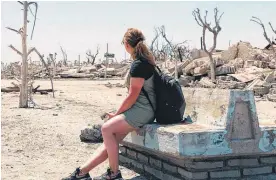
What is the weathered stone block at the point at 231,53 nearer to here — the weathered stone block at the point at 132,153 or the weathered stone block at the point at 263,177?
the weathered stone block at the point at 132,153

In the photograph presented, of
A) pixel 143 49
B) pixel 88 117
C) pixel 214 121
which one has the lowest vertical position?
pixel 88 117

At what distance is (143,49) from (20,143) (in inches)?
123

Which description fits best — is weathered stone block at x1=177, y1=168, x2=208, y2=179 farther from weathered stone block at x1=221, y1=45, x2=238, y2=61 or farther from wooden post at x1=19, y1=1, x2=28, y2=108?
weathered stone block at x1=221, y1=45, x2=238, y2=61

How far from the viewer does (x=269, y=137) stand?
4.05 m

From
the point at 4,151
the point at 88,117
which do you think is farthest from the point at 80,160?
the point at 88,117

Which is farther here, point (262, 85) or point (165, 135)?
point (262, 85)

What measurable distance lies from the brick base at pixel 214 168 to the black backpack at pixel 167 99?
389 millimetres

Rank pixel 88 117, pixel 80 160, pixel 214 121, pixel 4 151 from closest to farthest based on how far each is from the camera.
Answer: pixel 214 121 < pixel 80 160 < pixel 4 151 < pixel 88 117

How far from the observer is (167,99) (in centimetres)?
426

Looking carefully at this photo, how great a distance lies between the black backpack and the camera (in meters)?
4.26

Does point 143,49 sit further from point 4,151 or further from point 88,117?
point 88,117

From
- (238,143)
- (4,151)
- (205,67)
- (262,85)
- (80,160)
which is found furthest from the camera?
(205,67)

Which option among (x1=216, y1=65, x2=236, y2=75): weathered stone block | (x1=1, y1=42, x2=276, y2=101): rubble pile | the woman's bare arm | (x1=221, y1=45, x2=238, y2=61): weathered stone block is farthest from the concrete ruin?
(x1=221, y1=45, x2=238, y2=61): weathered stone block

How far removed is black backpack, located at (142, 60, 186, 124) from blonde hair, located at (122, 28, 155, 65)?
0.15 m
